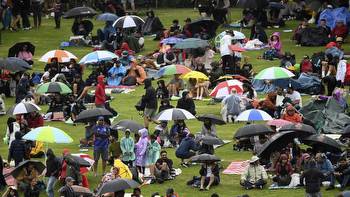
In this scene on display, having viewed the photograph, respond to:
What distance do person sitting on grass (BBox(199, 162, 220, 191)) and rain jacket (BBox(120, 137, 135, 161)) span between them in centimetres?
205

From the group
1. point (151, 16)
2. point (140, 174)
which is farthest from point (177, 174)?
point (151, 16)

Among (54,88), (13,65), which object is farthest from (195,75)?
(13,65)

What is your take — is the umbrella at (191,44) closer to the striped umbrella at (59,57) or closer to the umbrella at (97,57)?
the umbrella at (97,57)

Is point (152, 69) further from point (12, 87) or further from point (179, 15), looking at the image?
point (179, 15)

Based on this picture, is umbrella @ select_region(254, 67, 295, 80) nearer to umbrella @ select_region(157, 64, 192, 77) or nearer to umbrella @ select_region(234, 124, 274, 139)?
umbrella @ select_region(157, 64, 192, 77)

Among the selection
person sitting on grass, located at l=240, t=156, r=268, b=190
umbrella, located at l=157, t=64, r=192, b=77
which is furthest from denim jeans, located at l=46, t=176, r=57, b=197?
umbrella, located at l=157, t=64, r=192, b=77

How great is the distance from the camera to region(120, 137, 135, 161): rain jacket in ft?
101

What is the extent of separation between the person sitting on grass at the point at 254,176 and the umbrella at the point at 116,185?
362cm

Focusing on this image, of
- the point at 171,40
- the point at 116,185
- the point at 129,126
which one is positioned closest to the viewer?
the point at 116,185

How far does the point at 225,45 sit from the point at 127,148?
13.6m

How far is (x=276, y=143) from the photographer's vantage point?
98.1 ft

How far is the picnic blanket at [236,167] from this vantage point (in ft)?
102

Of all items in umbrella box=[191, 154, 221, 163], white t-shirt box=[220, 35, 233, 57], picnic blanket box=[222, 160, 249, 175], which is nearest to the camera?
umbrella box=[191, 154, 221, 163]

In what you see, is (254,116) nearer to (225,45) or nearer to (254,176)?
(254,176)
